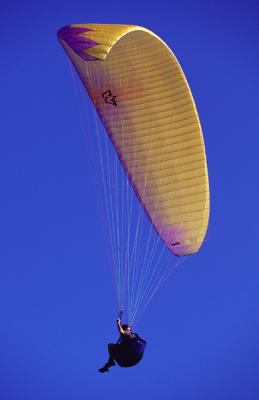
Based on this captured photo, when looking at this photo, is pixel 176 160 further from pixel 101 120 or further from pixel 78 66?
pixel 78 66

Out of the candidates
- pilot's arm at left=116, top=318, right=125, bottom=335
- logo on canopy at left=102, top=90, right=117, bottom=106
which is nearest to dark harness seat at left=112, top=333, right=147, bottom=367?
pilot's arm at left=116, top=318, right=125, bottom=335

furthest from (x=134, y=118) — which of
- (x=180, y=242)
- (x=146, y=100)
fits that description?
(x=180, y=242)

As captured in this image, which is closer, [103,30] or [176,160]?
[103,30]

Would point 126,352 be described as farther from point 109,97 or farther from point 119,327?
point 109,97

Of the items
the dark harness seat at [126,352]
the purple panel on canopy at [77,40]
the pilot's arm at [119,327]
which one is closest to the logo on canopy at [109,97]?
the purple panel on canopy at [77,40]

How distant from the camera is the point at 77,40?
14.2 meters

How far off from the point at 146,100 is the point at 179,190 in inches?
84.3

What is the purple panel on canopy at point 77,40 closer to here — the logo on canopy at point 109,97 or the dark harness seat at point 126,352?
the logo on canopy at point 109,97

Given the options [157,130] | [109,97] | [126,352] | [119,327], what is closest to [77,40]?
[109,97]

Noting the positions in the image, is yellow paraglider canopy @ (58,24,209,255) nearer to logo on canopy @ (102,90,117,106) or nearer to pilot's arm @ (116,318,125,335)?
logo on canopy @ (102,90,117,106)

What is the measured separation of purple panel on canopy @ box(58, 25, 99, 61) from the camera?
546 inches

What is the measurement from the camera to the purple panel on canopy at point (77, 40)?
13.9m

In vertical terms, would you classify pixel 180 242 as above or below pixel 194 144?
below

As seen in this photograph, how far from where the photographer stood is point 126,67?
54.8 feet
